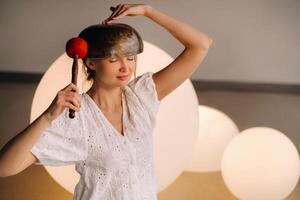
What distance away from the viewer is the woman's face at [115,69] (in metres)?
1.09

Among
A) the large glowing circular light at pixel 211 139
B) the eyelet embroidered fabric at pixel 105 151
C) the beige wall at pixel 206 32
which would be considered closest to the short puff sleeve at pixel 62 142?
the eyelet embroidered fabric at pixel 105 151

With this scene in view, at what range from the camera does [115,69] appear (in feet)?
3.61

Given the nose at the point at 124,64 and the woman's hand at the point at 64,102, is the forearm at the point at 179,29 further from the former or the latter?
the woman's hand at the point at 64,102

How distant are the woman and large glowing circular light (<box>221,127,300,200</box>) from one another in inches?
20.3

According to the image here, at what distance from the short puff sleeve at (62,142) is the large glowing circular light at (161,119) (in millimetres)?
455

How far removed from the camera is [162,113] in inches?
62.6

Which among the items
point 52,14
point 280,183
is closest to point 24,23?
point 52,14

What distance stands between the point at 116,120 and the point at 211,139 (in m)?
0.75

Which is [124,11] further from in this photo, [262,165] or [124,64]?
[262,165]

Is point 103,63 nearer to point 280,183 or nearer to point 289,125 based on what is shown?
point 280,183

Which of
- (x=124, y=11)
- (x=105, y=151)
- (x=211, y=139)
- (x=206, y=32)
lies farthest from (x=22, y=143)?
(x=206, y=32)

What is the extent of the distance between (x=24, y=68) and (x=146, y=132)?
139 cm

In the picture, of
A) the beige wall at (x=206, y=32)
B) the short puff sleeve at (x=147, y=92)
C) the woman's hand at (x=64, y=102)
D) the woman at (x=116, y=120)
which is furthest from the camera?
the beige wall at (x=206, y=32)

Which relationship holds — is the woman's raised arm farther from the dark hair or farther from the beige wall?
the beige wall
